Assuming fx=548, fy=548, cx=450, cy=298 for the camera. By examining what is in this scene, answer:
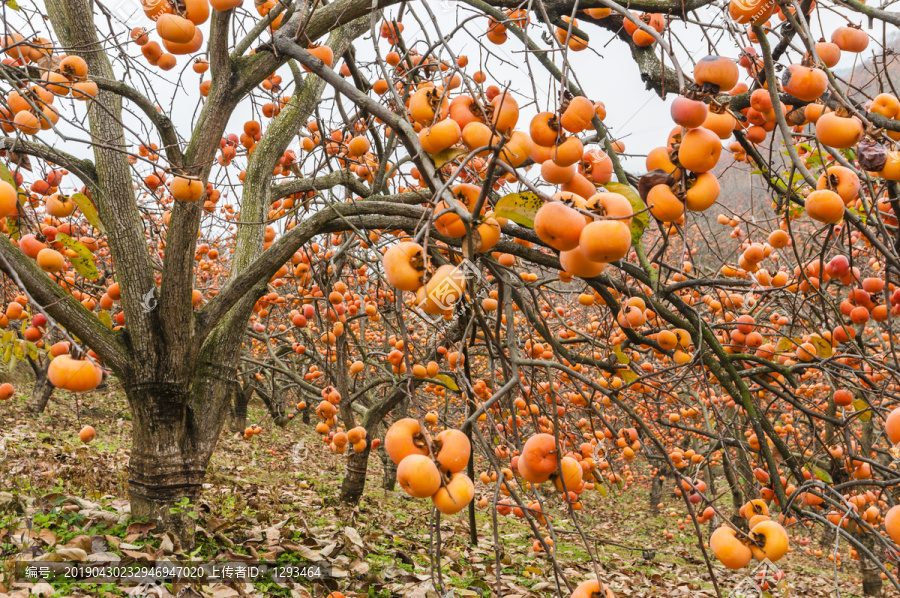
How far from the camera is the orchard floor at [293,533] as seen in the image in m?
3.17

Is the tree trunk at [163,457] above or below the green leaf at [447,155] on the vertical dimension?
below

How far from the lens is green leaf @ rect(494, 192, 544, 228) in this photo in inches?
48.6

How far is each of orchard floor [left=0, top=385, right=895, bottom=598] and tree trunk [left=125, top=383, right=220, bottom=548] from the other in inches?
5.1

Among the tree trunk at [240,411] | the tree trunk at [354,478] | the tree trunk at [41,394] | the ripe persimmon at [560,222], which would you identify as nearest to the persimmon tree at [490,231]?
the ripe persimmon at [560,222]

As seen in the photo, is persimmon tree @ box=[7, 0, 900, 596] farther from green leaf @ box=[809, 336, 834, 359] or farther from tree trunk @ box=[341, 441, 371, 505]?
tree trunk @ box=[341, 441, 371, 505]

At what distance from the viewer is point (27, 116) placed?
2316mm

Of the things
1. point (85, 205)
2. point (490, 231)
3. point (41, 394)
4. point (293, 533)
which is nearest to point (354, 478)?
point (293, 533)

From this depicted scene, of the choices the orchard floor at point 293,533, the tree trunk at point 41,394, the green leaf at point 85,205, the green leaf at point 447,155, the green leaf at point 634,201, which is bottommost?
the orchard floor at point 293,533

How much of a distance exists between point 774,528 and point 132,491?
11.3 feet

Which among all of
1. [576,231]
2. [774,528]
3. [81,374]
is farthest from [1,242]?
[774,528]

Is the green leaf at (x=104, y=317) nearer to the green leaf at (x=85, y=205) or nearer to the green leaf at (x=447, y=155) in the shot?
the green leaf at (x=85, y=205)

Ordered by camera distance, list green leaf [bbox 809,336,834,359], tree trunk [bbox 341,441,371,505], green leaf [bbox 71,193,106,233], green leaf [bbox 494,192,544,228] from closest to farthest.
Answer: green leaf [bbox 494,192,544,228]
green leaf [bbox 71,193,106,233]
green leaf [bbox 809,336,834,359]
tree trunk [bbox 341,441,371,505]

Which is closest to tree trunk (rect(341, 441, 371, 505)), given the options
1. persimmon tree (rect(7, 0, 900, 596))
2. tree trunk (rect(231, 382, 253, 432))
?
persimmon tree (rect(7, 0, 900, 596))

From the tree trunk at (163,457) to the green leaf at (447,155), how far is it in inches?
103
